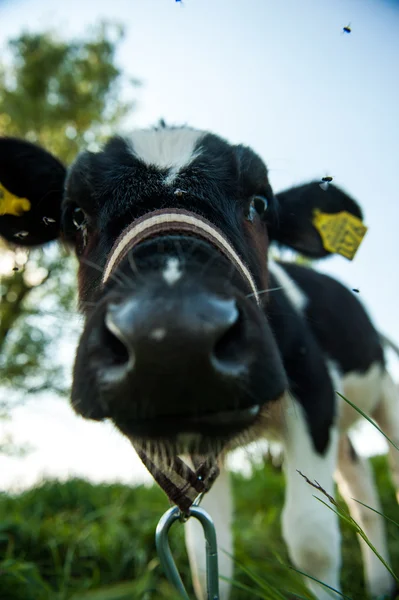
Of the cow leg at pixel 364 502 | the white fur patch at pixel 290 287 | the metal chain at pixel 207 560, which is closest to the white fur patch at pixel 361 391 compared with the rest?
the cow leg at pixel 364 502

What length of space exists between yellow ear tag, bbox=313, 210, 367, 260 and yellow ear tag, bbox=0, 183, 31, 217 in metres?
1.64

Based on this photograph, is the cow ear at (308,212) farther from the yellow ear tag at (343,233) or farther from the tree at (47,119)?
the tree at (47,119)

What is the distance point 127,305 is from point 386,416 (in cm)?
307

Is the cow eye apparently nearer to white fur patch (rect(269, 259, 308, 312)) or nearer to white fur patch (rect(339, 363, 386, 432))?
white fur patch (rect(269, 259, 308, 312))

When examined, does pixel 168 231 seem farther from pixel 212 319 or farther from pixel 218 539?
pixel 218 539

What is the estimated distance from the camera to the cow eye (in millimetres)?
2063

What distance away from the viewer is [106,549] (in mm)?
3406

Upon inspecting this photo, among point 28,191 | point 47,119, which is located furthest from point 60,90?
point 28,191

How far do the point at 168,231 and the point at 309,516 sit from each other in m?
1.60

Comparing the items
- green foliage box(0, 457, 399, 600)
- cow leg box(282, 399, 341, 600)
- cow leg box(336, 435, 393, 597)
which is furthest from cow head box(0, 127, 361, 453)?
cow leg box(336, 435, 393, 597)

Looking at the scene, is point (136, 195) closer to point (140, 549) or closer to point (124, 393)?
point (124, 393)

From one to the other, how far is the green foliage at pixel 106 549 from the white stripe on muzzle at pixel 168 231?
4.29ft

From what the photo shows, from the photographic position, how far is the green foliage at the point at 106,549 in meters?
2.67

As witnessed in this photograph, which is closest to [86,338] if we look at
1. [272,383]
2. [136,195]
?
[272,383]
